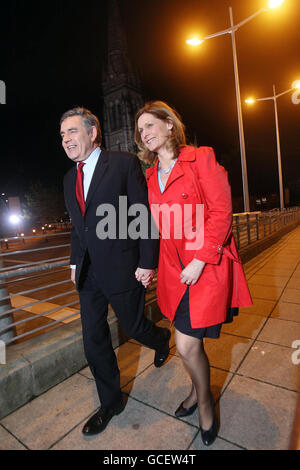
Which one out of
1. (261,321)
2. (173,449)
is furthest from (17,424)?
(261,321)

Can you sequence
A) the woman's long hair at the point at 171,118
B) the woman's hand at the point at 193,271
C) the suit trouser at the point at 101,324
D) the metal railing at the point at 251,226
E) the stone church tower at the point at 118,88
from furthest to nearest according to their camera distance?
the stone church tower at the point at 118,88 < the metal railing at the point at 251,226 < the suit trouser at the point at 101,324 < the woman's long hair at the point at 171,118 < the woman's hand at the point at 193,271

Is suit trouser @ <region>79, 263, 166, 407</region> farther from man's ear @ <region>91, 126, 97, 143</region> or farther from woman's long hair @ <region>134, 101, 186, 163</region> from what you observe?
woman's long hair @ <region>134, 101, 186, 163</region>

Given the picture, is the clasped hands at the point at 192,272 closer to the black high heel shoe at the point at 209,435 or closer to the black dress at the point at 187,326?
the black dress at the point at 187,326

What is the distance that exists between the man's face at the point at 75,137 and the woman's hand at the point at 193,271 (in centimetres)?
108

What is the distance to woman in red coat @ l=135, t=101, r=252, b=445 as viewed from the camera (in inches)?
59.6

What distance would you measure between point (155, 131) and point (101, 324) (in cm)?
139

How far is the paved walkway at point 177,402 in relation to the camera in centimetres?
169

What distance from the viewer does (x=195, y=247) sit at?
1590mm

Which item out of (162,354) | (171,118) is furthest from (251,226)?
(171,118)

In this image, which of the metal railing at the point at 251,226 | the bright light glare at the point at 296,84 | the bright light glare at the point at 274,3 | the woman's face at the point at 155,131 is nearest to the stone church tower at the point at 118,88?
the bright light glare at the point at 296,84

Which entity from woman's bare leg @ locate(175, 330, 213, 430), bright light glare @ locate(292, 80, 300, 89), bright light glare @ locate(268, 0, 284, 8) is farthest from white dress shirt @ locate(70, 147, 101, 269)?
bright light glare @ locate(292, 80, 300, 89)

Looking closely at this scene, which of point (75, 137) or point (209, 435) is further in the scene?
point (75, 137)

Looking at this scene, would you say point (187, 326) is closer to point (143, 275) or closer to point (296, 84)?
point (143, 275)

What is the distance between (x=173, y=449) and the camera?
5.30 feet
